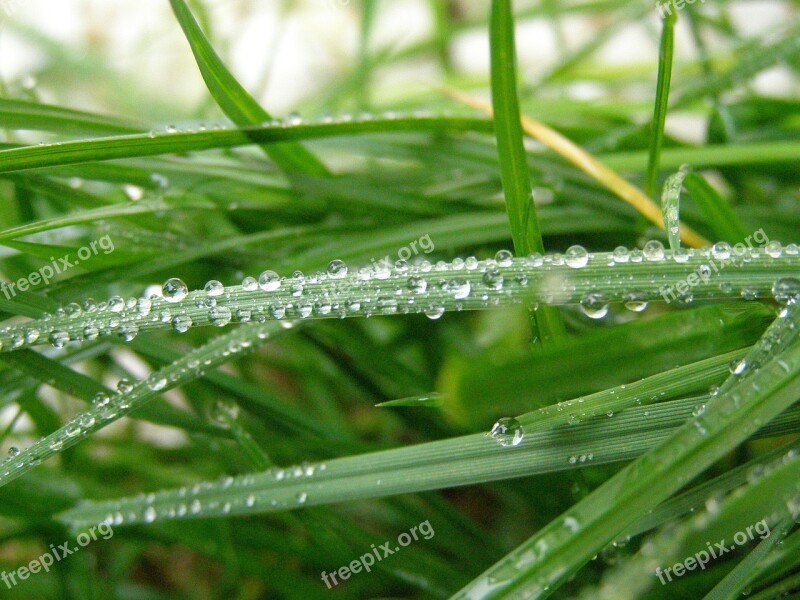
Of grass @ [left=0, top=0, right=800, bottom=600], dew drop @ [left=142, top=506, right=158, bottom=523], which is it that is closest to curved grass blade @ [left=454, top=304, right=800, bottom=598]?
grass @ [left=0, top=0, right=800, bottom=600]

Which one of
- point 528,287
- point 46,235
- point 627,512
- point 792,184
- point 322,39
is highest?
point 322,39

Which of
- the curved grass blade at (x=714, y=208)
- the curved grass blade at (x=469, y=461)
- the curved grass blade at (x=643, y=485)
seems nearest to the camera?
the curved grass blade at (x=643, y=485)

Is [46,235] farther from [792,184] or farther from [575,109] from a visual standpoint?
[792,184]

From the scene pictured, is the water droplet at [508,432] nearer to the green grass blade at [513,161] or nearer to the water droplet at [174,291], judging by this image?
the green grass blade at [513,161]

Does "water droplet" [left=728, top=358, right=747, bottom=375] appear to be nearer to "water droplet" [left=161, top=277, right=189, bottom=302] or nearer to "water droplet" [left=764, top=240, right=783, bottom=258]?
"water droplet" [left=764, top=240, right=783, bottom=258]

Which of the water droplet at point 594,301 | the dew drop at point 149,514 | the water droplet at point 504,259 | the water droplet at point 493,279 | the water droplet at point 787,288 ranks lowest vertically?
the water droplet at point 787,288

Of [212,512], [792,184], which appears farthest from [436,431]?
[792,184]

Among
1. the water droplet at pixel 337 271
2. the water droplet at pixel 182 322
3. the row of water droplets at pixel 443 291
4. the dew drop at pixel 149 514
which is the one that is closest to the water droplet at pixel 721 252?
the row of water droplets at pixel 443 291

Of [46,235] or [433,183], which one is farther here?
[433,183]
